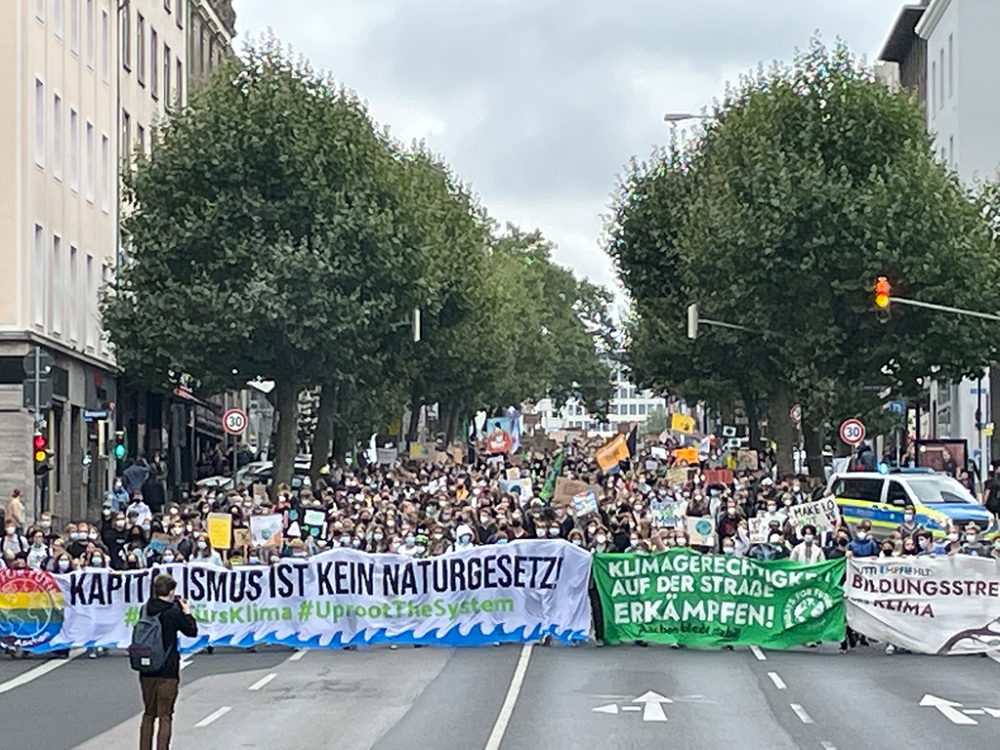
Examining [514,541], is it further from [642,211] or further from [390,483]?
[642,211]

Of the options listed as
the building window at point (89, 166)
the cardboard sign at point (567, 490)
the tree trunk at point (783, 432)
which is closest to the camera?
the cardboard sign at point (567, 490)

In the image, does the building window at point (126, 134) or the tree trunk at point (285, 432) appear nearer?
the tree trunk at point (285, 432)

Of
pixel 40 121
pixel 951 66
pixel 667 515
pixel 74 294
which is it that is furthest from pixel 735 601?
pixel 951 66

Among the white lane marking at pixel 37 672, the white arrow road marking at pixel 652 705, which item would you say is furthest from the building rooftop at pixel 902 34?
the white arrow road marking at pixel 652 705

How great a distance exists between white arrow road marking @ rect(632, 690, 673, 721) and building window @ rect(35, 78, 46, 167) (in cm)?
2797

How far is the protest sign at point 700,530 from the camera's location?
35.7m

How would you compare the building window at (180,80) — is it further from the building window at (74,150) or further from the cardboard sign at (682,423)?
the cardboard sign at (682,423)

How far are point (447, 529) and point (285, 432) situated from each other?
1894 cm

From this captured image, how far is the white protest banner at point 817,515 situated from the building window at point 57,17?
21666 millimetres

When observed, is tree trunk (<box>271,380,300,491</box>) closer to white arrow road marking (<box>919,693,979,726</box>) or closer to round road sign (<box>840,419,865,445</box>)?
round road sign (<box>840,419,865,445</box>)

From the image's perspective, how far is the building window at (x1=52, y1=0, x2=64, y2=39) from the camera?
4762 centimetres

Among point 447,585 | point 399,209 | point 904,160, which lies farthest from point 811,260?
point 447,585

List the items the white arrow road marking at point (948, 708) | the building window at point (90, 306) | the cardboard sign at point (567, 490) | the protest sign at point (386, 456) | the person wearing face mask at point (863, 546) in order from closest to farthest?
the white arrow road marking at point (948, 708)
the person wearing face mask at point (863, 546)
the cardboard sign at point (567, 490)
the building window at point (90, 306)
the protest sign at point (386, 456)

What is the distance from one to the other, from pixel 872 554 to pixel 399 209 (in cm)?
2383
